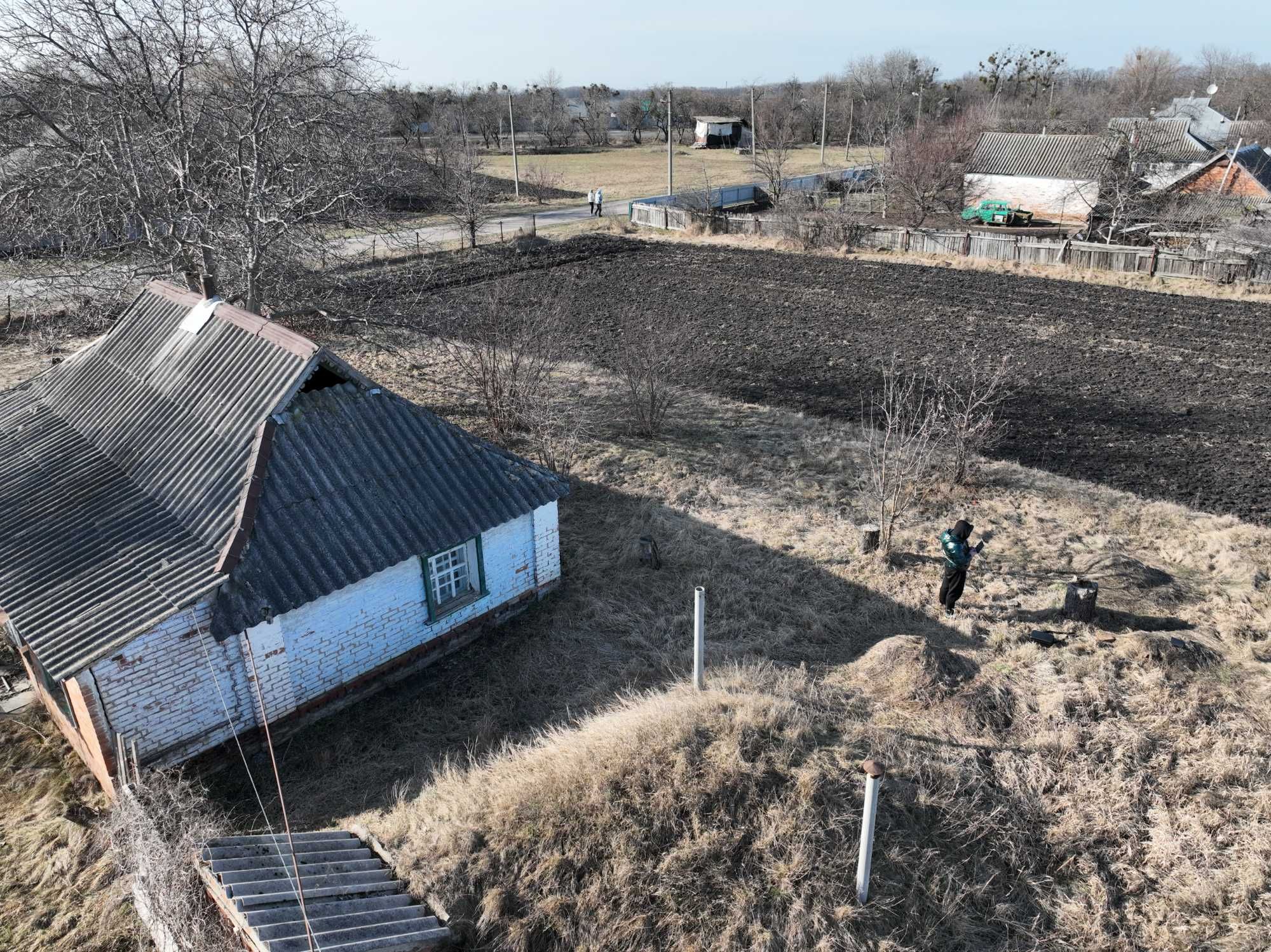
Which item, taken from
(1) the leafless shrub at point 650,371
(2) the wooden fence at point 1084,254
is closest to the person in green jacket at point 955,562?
(1) the leafless shrub at point 650,371

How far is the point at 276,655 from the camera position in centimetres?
896

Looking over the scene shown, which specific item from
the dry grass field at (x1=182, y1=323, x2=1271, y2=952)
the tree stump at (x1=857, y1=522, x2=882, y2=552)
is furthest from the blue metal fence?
the dry grass field at (x1=182, y1=323, x2=1271, y2=952)

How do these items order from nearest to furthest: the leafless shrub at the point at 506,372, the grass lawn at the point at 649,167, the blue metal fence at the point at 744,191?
the leafless shrub at the point at 506,372 → the blue metal fence at the point at 744,191 → the grass lawn at the point at 649,167

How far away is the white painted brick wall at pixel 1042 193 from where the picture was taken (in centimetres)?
3959

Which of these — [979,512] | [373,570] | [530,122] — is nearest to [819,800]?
[373,570]

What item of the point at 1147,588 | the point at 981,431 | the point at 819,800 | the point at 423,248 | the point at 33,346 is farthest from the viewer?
the point at 423,248

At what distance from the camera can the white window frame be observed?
10.3 metres

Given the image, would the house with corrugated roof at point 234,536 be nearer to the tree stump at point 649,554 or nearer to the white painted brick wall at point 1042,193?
the tree stump at point 649,554

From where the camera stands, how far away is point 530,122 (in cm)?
8662

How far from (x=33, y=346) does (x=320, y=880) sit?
21614mm

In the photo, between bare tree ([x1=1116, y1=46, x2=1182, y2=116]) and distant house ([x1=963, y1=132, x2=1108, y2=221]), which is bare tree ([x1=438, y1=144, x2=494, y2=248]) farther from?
bare tree ([x1=1116, y1=46, x2=1182, y2=116])

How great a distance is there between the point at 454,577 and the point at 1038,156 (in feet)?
136

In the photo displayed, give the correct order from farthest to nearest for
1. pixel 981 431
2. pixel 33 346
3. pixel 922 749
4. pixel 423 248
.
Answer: pixel 423 248 < pixel 33 346 < pixel 981 431 < pixel 922 749

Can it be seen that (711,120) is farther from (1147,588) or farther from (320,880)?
(320,880)
